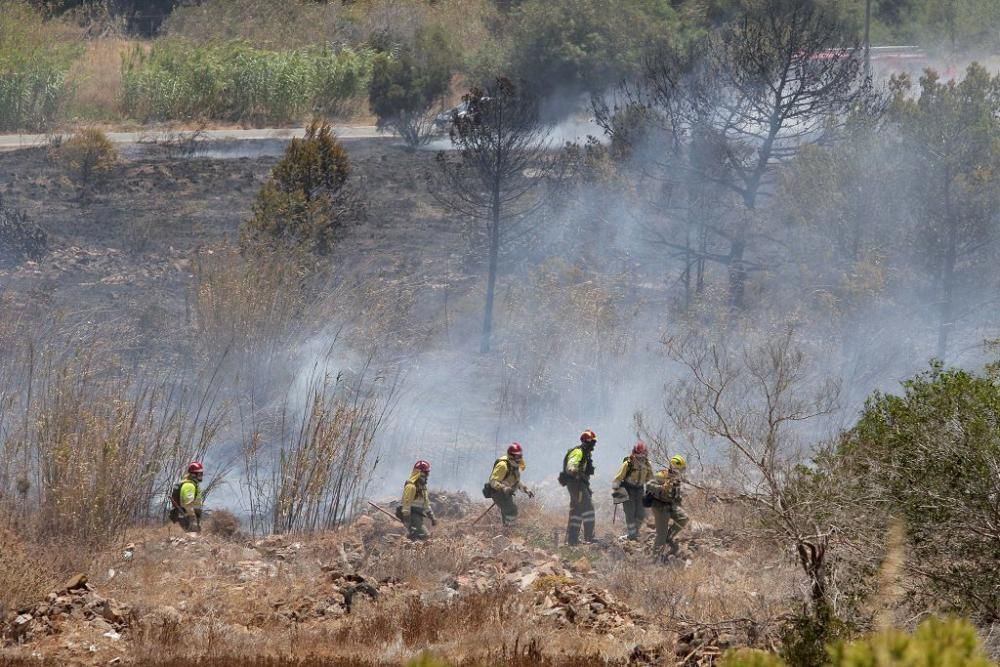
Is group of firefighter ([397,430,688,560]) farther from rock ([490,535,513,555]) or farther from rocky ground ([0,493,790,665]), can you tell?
rock ([490,535,513,555])

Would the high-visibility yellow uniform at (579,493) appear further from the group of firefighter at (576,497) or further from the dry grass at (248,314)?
the dry grass at (248,314)

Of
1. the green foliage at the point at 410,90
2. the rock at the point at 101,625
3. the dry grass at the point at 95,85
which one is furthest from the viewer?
the dry grass at the point at 95,85

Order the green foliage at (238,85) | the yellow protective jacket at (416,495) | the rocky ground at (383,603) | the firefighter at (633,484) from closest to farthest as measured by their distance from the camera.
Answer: the rocky ground at (383,603), the yellow protective jacket at (416,495), the firefighter at (633,484), the green foliage at (238,85)

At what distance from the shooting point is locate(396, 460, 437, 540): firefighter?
15.3 m

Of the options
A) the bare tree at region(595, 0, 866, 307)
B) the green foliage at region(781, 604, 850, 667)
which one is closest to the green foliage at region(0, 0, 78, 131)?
the bare tree at region(595, 0, 866, 307)

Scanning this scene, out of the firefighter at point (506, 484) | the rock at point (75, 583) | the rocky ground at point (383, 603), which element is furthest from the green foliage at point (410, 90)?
the rock at point (75, 583)

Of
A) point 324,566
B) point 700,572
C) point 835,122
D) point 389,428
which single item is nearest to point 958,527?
point 700,572

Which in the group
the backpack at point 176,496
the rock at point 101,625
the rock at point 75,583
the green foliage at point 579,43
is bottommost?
the rock at point 101,625

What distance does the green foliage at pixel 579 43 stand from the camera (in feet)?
115

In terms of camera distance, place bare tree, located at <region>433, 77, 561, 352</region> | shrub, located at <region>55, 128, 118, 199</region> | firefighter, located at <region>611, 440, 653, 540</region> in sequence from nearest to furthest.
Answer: firefighter, located at <region>611, 440, 653, 540</region> < bare tree, located at <region>433, 77, 561, 352</region> < shrub, located at <region>55, 128, 118, 199</region>

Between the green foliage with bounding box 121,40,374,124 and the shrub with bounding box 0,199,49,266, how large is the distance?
8.55m

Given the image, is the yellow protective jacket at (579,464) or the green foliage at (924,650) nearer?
the green foliage at (924,650)

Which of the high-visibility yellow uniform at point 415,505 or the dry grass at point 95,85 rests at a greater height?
the dry grass at point 95,85

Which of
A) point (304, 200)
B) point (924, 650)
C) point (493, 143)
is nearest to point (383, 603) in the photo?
point (924, 650)
